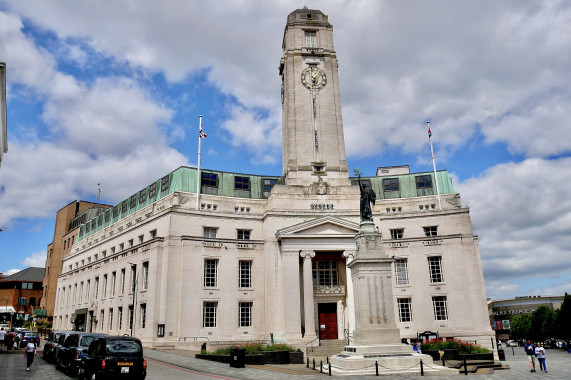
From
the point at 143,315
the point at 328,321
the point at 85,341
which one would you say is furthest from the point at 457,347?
the point at 143,315

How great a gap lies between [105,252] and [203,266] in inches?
852

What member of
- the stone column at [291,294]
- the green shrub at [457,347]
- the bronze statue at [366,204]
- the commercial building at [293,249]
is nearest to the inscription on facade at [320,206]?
the commercial building at [293,249]

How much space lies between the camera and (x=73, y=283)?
6706 centimetres

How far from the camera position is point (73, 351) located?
76.5 feet

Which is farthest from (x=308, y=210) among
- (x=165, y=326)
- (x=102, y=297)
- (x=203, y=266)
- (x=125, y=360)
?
(x=125, y=360)

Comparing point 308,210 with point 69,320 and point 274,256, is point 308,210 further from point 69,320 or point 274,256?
point 69,320

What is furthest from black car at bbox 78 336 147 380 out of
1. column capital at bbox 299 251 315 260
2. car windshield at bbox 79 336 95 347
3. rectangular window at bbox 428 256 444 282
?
rectangular window at bbox 428 256 444 282

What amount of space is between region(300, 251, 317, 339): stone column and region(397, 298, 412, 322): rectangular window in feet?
31.9

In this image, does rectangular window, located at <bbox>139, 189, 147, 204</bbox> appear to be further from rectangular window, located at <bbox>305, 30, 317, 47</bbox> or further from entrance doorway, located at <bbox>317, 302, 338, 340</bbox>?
rectangular window, located at <bbox>305, 30, 317, 47</bbox>

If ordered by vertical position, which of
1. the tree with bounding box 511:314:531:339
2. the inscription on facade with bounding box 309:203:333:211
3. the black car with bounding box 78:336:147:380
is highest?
the inscription on facade with bounding box 309:203:333:211

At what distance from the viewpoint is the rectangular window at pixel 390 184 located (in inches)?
2266

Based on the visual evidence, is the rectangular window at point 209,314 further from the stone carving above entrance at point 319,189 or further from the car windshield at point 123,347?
the car windshield at point 123,347

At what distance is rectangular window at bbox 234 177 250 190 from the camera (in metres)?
55.4

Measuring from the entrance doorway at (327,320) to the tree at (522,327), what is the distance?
7763cm
